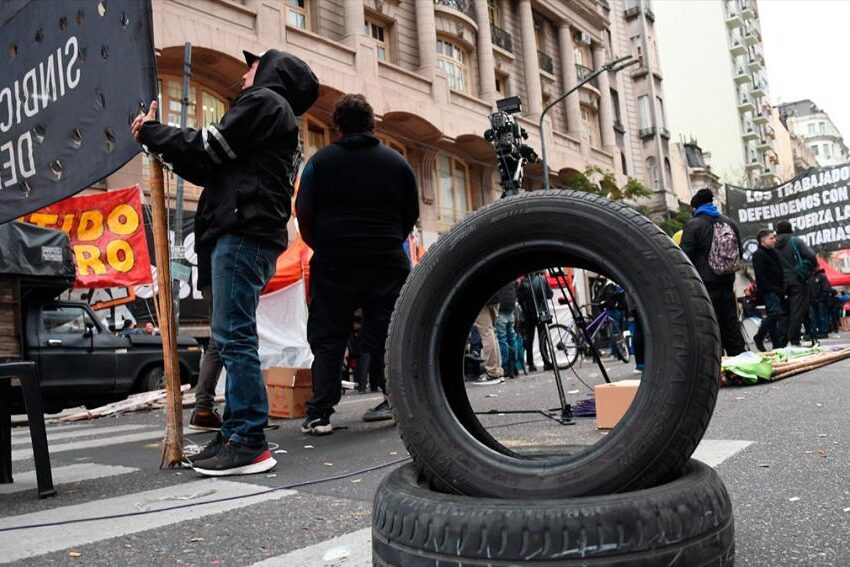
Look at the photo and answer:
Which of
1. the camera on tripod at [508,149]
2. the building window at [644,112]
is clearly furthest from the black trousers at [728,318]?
the building window at [644,112]

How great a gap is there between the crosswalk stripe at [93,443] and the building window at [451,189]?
729 inches

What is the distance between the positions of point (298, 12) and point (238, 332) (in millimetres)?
18679

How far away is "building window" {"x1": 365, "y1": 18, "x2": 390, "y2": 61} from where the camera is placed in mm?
22062

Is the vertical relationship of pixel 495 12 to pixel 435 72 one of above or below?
above

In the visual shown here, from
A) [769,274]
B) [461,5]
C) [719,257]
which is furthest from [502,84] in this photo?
[719,257]

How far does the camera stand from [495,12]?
1106 inches

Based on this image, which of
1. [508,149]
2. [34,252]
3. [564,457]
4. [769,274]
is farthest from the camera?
[769,274]

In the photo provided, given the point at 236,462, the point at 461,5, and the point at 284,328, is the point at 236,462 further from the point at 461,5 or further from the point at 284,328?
the point at 461,5

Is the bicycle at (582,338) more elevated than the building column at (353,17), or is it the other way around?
the building column at (353,17)

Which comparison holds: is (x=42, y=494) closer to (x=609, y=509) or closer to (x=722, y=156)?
(x=609, y=509)

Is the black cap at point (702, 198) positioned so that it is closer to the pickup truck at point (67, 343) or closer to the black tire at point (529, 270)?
the black tire at point (529, 270)

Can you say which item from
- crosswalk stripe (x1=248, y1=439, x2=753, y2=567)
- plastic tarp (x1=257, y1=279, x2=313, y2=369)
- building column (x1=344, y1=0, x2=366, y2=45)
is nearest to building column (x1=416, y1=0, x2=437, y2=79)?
building column (x1=344, y1=0, x2=366, y2=45)

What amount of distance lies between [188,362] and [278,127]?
848cm

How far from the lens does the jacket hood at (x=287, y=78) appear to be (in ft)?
11.3
